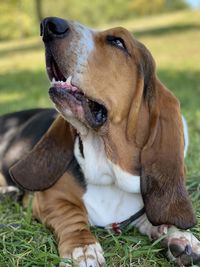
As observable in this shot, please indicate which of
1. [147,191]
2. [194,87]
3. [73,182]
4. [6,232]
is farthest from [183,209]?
[194,87]

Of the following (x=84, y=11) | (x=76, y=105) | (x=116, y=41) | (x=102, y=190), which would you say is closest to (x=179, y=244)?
(x=102, y=190)

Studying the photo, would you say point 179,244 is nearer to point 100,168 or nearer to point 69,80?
point 100,168

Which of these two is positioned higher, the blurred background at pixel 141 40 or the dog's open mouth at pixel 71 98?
the dog's open mouth at pixel 71 98

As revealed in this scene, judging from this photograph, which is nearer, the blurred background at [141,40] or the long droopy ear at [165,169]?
the long droopy ear at [165,169]

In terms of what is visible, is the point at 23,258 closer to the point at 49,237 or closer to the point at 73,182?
the point at 49,237

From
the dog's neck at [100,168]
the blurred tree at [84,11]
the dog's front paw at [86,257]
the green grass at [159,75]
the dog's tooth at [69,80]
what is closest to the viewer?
the dog's front paw at [86,257]

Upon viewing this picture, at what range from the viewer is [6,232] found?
392cm

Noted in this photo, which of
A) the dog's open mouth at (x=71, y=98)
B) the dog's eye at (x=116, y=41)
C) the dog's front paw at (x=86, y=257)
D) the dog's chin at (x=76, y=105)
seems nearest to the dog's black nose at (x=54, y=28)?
the dog's open mouth at (x=71, y=98)

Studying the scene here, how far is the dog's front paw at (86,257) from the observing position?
328cm

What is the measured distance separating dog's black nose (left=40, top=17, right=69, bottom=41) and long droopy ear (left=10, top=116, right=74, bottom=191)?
33.0 inches

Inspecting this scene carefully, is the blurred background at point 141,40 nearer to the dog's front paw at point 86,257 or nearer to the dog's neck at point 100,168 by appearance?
the dog's neck at point 100,168

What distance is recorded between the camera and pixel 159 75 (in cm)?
1517

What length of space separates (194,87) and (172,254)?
9645mm

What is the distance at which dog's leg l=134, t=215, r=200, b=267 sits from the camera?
11.1ft
